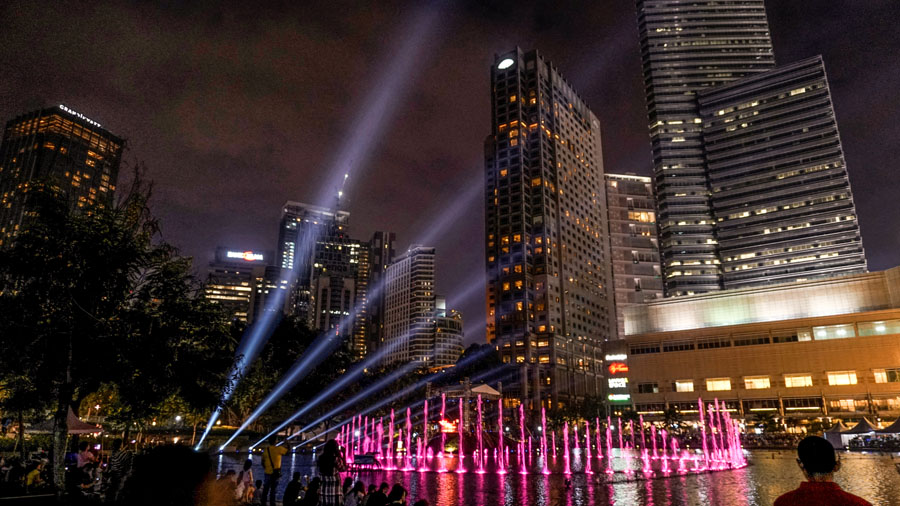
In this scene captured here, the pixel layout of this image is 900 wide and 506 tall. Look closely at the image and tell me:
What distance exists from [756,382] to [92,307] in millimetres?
107122

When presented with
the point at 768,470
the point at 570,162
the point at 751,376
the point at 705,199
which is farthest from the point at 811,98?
the point at 768,470

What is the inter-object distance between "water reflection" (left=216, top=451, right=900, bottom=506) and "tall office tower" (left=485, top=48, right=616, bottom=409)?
96.5 m

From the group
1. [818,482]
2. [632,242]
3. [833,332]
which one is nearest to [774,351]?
[833,332]

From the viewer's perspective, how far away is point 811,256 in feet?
531

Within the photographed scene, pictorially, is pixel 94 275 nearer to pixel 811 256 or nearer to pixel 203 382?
pixel 203 382

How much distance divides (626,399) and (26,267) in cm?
10946

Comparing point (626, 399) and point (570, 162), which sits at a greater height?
point (570, 162)

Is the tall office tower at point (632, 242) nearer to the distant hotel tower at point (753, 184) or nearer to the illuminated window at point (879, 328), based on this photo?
the distant hotel tower at point (753, 184)

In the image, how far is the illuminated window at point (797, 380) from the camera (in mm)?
93625

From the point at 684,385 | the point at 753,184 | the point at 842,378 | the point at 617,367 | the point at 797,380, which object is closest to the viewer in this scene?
the point at 842,378

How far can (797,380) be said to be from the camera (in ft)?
309

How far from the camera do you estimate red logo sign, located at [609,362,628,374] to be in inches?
4513

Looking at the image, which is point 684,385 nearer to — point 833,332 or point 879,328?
point 833,332

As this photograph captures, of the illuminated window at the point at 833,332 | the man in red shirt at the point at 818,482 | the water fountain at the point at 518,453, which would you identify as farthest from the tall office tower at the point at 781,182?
the man in red shirt at the point at 818,482
